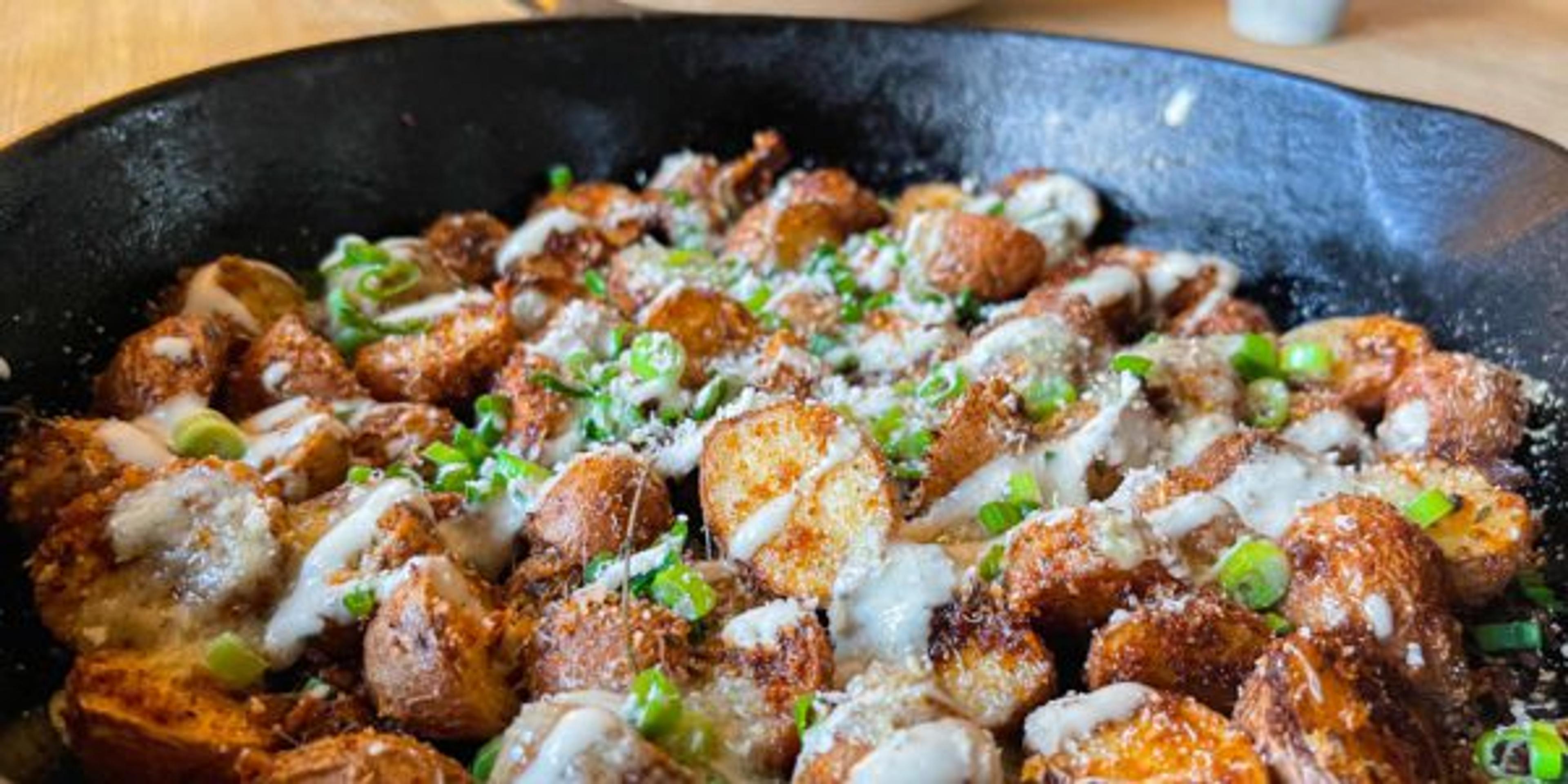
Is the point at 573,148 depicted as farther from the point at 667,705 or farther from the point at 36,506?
the point at 667,705

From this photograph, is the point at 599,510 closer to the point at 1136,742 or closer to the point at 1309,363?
the point at 1136,742

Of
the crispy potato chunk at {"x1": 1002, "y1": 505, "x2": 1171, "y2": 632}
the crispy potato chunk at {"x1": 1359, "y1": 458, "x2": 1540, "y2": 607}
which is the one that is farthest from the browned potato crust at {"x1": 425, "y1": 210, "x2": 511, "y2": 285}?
the crispy potato chunk at {"x1": 1359, "y1": 458, "x2": 1540, "y2": 607}

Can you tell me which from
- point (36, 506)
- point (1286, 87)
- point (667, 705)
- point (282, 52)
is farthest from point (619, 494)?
point (1286, 87)

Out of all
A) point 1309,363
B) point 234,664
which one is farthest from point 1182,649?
Answer: point 234,664

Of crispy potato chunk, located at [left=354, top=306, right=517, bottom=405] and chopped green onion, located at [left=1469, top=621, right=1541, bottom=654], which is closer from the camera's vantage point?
chopped green onion, located at [left=1469, top=621, right=1541, bottom=654]

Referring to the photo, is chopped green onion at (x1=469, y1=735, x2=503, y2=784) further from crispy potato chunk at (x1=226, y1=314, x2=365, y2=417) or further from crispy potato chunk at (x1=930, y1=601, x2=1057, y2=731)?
crispy potato chunk at (x1=226, y1=314, x2=365, y2=417)

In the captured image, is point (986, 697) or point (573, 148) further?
point (573, 148)
